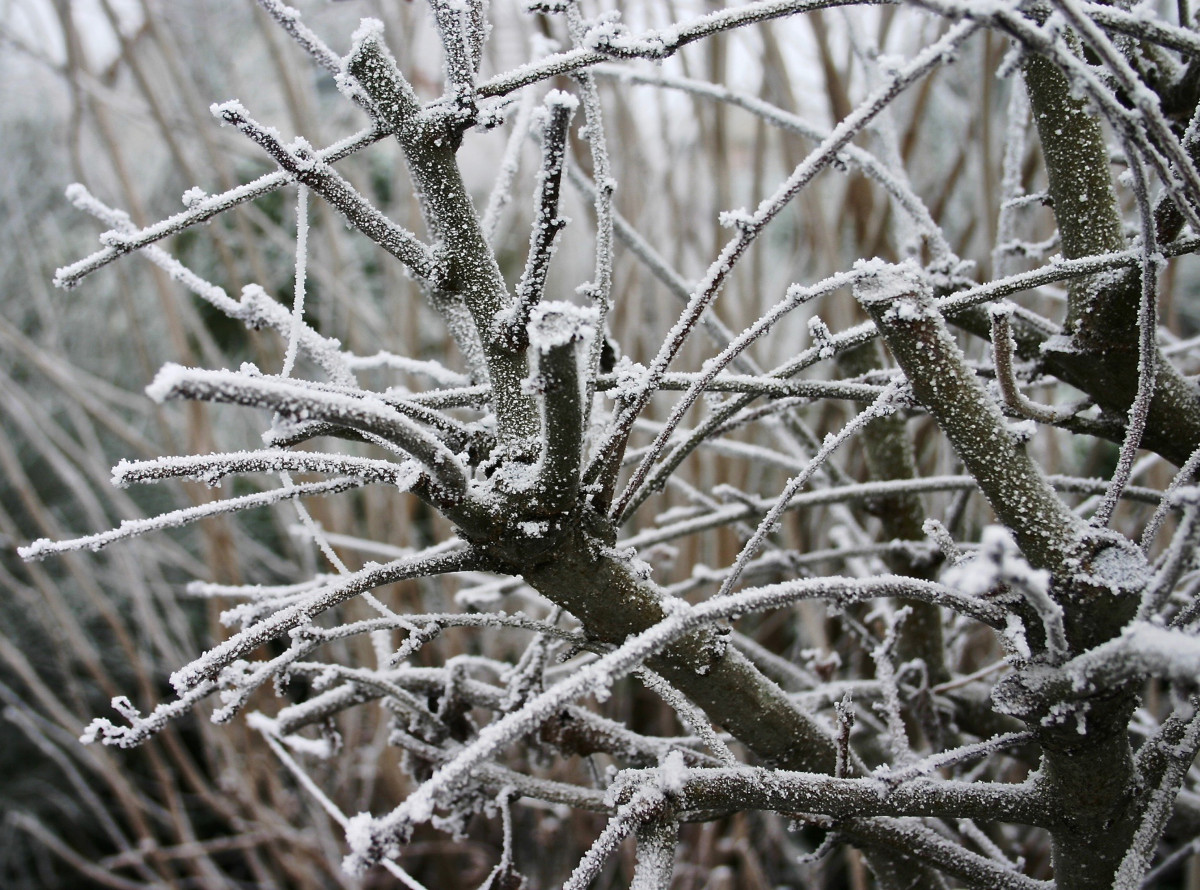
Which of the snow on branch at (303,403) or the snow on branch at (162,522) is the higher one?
the snow on branch at (303,403)

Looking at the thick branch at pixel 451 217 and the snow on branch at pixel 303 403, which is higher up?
the thick branch at pixel 451 217

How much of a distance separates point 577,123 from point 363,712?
0.83m

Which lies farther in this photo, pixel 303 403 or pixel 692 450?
pixel 692 450

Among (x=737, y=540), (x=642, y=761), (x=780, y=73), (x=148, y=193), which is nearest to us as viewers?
(x=642, y=761)

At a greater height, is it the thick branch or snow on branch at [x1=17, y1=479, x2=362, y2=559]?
the thick branch

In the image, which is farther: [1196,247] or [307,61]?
[307,61]

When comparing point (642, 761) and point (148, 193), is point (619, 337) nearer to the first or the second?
point (642, 761)

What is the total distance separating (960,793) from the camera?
11.6 inches

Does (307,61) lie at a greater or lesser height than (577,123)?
greater

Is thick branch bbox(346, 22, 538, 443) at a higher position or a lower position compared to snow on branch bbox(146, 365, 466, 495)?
higher

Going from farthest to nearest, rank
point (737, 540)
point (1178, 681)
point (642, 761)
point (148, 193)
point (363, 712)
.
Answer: point (148, 193), point (363, 712), point (737, 540), point (642, 761), point (1178, 681)

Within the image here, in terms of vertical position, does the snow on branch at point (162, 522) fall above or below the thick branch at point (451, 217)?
below

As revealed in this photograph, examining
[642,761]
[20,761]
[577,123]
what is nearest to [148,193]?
[20,761]

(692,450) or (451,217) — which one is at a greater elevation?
(451,217)
